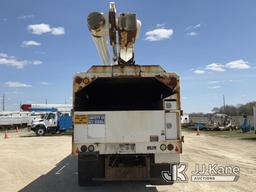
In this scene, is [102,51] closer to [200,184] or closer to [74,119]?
[74,119]

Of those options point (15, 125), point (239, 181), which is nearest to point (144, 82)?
point (239, 181)

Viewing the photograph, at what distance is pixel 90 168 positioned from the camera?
8.66m

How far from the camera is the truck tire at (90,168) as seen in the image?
855 centimetres

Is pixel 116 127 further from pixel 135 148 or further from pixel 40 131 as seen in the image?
pixel 40 131

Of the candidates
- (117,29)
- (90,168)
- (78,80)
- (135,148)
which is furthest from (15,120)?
(135,148)

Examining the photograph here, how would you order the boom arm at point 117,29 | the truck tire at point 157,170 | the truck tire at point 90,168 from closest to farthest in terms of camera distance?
the truck tire at point 90,168
the truck tire at point 157,170
the boom arm at point 117,29

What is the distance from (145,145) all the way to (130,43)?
3281 mm

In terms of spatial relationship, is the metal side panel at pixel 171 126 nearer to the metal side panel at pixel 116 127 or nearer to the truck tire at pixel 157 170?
the metal side panel at pixel 116 127

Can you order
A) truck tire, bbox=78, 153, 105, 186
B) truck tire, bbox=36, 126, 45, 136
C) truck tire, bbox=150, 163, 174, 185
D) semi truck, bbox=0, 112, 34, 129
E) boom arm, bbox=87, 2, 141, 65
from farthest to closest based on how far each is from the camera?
semi truck, bbox=0, 112, 34, 129, truck tire, bbox=36, 126, 45, 136, boom arm, bbox=87, 2, 141, 65, truck tire, bbox=150, 163, 174, 185, truck tire, bbox=78, 153, 105, 186

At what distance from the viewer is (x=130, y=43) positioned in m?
10.6

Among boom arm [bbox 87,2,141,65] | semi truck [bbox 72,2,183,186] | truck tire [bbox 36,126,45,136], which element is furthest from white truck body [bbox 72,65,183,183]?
truck tire [bbox 36,126,45,136]

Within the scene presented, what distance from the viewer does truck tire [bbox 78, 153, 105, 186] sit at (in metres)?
8.55

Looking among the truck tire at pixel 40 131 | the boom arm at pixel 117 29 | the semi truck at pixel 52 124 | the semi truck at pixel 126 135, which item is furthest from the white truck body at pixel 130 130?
the truck tire at pixel 40 131

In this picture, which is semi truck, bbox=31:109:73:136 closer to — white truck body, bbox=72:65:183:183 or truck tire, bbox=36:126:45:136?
truck tire, bbox=36:126:45:136
